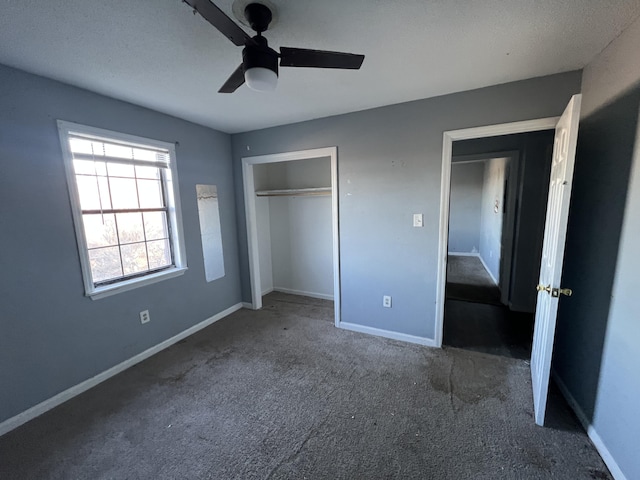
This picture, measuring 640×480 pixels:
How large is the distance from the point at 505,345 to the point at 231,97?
3.45 m

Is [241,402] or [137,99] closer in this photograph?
[241,402]

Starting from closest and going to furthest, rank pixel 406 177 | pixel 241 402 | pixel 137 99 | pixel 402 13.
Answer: pixel 402 13
pixel 241 402
pixel 137 99
pixel 406 177

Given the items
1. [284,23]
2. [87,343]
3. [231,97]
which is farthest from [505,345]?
[87,343]

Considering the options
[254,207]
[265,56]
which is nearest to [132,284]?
[254,207]

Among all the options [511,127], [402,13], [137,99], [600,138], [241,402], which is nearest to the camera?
[402,13]

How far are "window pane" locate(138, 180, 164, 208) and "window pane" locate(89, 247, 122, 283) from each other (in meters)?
0.52

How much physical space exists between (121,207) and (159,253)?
0.58 m

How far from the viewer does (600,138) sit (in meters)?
1.65

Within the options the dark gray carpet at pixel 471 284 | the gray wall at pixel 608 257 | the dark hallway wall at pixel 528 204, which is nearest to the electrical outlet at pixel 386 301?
the gray wall at pixel 608 257

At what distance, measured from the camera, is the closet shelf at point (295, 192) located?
3.66 m

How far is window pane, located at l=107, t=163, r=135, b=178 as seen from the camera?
2.35 m

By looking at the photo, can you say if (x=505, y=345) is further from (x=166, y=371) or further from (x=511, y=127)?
(x=166, y=371)

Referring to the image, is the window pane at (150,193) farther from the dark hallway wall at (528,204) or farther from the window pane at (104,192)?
the dark hallway wall at (528,204)

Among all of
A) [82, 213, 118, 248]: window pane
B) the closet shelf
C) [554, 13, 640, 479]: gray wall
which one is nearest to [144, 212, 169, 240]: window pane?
[82, 213, 118, 248]: window pane
